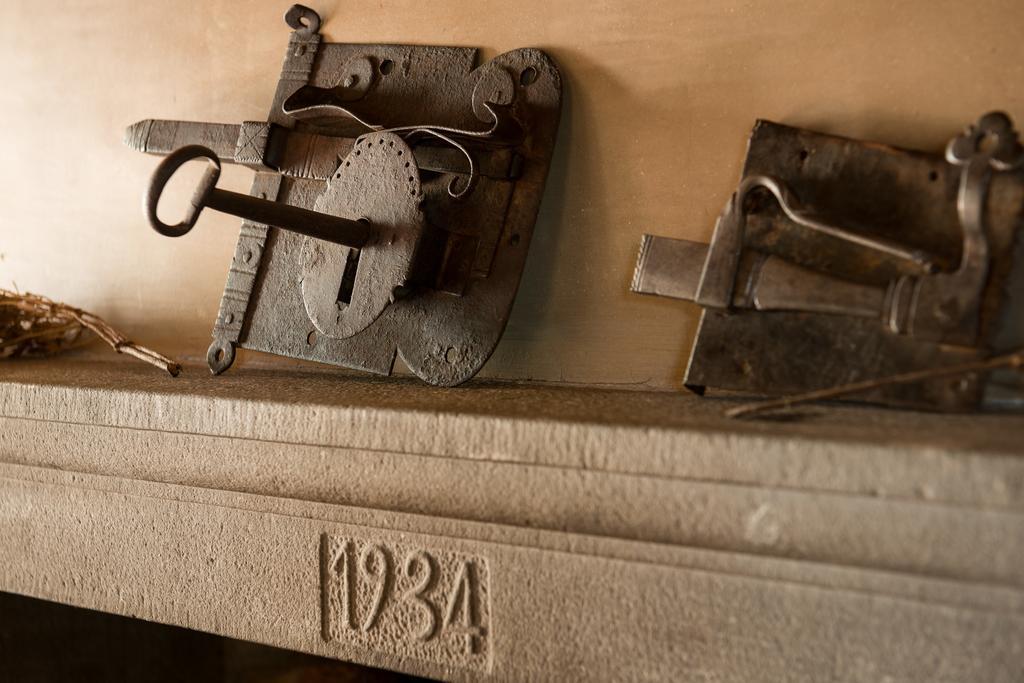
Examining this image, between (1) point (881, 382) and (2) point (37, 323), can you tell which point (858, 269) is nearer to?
(1) point (881, 382)

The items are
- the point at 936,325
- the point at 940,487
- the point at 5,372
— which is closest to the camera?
the point at 940,487

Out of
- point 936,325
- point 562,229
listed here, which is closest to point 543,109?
point 562,229

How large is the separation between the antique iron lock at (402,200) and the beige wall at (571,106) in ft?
0.15

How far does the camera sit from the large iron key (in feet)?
3.45

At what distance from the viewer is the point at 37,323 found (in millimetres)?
1532

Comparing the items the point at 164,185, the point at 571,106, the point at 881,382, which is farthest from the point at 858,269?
the point at 164,185

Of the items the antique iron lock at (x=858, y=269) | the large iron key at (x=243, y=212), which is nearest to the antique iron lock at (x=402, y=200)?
the large iron key at (x=243, y=212)

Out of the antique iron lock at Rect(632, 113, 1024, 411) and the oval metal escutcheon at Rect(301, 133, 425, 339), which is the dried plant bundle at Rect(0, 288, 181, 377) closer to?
the oval metal escutcheon at Rect(301, 133, 425, 339)

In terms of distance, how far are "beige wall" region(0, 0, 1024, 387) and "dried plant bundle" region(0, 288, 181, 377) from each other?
0.06 meters

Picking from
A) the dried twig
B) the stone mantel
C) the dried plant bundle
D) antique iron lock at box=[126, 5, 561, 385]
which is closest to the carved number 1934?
the stone mantel

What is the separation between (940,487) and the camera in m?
0.76

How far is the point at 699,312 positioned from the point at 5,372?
1106 mm

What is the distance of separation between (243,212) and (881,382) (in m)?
0.76

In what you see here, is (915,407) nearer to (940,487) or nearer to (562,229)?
(940,487)
